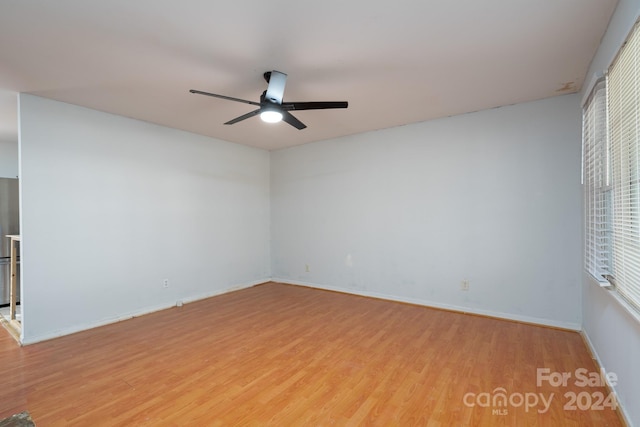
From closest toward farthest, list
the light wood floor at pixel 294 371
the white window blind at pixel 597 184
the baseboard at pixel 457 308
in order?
1. the light wood floor at pixel 294 371
2. the white window blind at pixel 597 184
3. the baseboard at pixel 457 308

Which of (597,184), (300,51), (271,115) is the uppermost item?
(300,51)

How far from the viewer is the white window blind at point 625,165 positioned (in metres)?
1.60

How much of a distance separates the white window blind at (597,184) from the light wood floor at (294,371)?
90 cm

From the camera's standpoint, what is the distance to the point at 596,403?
6.53ft

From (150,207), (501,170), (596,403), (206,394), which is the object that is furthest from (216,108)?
(596,403)

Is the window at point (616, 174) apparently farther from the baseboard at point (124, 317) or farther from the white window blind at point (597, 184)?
the baseboard at point (124, 317)

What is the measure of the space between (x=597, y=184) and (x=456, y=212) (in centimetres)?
160

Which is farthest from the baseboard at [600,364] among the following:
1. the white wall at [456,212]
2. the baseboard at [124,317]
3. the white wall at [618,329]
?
the baseboard at [124,317]

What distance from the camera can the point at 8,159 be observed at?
492 centimetres

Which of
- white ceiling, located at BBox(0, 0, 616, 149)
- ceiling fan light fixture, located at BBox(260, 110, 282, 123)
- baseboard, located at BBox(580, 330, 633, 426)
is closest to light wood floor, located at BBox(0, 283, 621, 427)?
baseboard, located at BBox(580, 330, 633, 426)

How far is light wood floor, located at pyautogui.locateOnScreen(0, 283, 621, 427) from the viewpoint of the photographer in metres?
1.91

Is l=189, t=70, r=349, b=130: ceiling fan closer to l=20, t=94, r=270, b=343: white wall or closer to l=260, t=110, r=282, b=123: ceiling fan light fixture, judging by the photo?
l=260, t=110, r=282, b=123: ceiling fan light fixture

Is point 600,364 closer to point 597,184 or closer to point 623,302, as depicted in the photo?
point 623,302

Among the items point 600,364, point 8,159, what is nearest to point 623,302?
point 600,364
